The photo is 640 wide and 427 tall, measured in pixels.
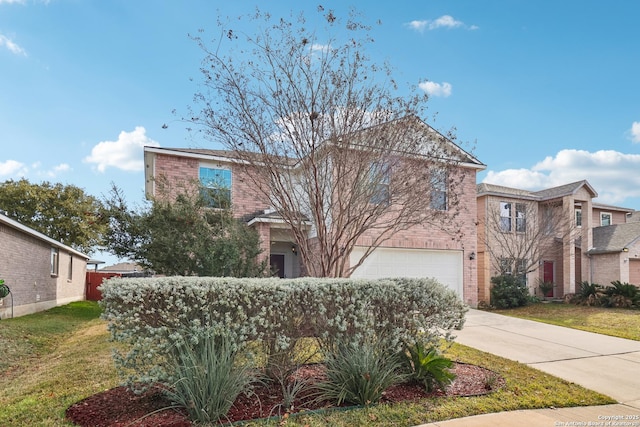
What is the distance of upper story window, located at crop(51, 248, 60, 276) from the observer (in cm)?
1953

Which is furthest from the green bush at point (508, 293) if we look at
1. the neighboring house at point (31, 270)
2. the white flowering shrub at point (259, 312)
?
the neighboring house at point (31, 270)

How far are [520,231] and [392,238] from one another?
944 centimetres

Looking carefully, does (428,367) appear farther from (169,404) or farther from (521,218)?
(521,218)

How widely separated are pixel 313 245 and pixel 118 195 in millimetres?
6950

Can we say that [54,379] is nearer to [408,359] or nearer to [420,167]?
[408,359]

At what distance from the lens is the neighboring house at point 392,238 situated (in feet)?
49.5

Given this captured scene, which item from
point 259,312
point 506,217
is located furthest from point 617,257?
point 259,312

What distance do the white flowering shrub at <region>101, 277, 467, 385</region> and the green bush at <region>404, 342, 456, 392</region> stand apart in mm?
163

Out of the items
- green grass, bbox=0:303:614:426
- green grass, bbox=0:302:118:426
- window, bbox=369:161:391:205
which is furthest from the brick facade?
green grass, bbox=0:303:614:426

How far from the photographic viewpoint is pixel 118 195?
45.5ft

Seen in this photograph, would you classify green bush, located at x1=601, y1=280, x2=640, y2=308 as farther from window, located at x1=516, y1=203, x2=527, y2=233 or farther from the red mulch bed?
the red mulch bed

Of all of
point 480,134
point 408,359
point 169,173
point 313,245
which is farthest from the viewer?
point 169,173

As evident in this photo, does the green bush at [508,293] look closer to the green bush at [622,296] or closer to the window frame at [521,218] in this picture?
the green bush at [622,296]

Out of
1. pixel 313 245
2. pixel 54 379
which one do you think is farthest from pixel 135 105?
pixel 54 379
